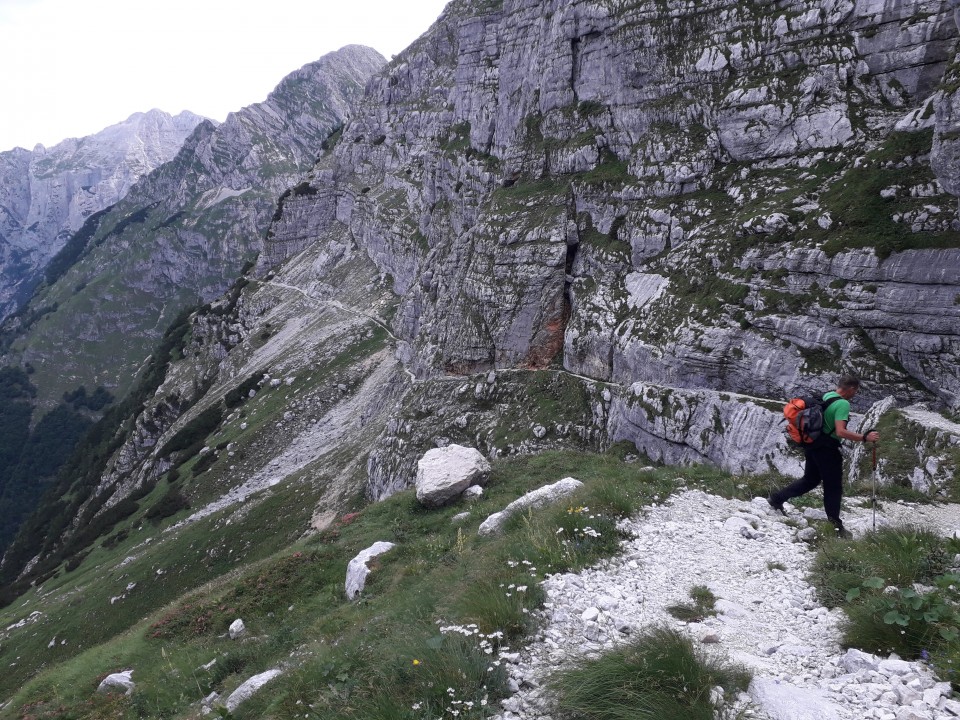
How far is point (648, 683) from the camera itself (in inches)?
218

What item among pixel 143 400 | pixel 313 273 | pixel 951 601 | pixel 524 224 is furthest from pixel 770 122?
pixel 143 400

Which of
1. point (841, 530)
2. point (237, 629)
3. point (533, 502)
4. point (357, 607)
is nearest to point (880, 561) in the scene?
point (841, 530)

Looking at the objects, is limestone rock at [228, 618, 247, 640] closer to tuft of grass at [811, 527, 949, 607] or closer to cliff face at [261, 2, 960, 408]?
tuft of grass at [811, 527, 949, 607]

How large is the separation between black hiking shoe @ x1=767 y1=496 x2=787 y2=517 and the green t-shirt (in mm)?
2215

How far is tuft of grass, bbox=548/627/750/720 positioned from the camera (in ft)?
17.0

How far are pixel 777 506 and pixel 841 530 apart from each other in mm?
1714

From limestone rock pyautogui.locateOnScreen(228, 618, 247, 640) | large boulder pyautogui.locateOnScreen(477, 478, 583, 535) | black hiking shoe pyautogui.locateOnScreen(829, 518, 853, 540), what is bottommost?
limestone rock pyautogui.locateOnScreen(228, 618, 247, 640)

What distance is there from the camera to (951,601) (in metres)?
6.38

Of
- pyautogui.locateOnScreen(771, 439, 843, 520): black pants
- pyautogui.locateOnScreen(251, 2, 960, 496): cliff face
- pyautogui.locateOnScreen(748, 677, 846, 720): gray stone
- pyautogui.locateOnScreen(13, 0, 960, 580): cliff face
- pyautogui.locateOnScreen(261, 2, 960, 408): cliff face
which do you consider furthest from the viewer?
pyautogui.locateOnScreen(13, 0, 960, 580): cliff face

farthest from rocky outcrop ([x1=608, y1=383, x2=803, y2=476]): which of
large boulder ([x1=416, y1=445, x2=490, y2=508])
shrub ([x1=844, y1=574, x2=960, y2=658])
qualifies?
shrub ([x1=844, y1=574, x2=960, y2=658])

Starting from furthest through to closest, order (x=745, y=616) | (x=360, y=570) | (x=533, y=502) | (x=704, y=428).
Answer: (x=704, y=428) → (x=360, y=570) → (x=533, y=502) → (x=745, y=616)

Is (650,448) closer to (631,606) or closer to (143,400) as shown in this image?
(631,606)

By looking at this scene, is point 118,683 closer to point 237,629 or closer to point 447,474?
point 237,629

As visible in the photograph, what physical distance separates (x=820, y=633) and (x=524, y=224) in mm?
43469
